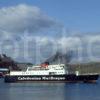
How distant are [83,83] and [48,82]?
14.0 meters

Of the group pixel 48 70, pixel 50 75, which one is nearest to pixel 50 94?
pixel 50 75

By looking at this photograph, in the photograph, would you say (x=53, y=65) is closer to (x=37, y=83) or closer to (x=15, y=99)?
(x=37, y=83)

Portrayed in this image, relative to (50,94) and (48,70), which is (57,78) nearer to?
(48,70)

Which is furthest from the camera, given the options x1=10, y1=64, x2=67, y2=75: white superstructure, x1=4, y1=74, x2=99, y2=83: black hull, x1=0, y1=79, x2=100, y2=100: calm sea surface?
x1=10, y1=64, x2=67, y2=75: white superstructure

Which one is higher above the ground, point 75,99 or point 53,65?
point 53,65

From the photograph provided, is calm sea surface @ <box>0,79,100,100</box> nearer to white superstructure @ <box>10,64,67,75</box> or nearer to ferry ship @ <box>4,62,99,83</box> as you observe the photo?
ferry ship @ <box>4,62,99,83</box>

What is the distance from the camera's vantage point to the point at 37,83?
177375 mm

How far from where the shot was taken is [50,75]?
572 ft

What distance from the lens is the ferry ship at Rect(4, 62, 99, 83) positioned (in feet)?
569

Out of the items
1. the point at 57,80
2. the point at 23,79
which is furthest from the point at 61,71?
the point at 23,79

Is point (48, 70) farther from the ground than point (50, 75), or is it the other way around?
point (48, 70)

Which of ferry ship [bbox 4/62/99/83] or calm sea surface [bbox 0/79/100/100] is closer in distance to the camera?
calm sea surface [bbox 0/79/100/100]

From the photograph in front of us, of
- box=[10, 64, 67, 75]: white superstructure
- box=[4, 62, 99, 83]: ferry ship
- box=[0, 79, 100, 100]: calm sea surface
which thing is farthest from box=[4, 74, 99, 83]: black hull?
box=[0, 79, 100, 100]: calm sea surface

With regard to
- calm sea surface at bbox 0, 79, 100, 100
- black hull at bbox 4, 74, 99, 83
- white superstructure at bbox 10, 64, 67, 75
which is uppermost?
white superstructure at bbox 10, 64, 67, 75
